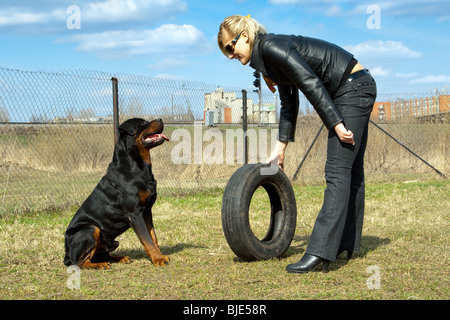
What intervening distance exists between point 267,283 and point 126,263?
5.12 ft

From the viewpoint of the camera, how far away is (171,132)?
11.4 m

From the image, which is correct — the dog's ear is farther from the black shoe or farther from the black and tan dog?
the black shoe

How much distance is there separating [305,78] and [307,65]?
0.42ft

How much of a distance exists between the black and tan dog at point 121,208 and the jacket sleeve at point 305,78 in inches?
54.5

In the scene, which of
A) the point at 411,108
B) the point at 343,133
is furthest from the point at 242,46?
the point at 411,108

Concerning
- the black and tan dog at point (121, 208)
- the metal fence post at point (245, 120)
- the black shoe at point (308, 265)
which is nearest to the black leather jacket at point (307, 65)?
the black shoe at point (308, 265)

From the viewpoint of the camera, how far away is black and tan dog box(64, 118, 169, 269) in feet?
14.2

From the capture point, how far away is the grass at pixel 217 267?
137 inches

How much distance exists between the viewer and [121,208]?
14.6 feet

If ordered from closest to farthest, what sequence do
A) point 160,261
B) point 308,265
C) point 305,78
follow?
point 305,78
point 308,265
point 160,261

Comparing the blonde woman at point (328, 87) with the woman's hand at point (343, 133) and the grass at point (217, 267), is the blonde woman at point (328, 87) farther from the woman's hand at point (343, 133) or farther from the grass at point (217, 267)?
the grass at point (217, 267)

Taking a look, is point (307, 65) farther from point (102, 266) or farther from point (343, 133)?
point (102, 266)

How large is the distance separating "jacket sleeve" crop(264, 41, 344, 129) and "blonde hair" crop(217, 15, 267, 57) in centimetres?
26

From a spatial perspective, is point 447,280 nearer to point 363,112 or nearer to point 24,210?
point 363,112
